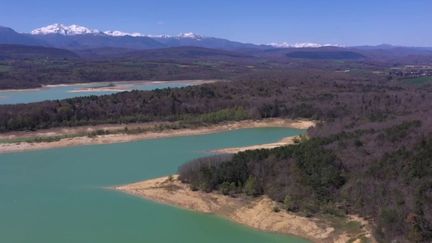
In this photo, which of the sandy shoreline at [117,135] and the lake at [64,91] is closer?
the sandy shoreline at [117,135]

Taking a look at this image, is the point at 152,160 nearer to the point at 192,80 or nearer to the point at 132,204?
the point at 132,204

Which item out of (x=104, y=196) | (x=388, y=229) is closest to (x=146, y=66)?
(x=104, y=196)

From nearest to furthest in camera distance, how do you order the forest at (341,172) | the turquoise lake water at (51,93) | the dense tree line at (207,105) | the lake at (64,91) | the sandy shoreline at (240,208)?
the forest at (341,172), the sandy shoreline at (240,208), the dense tree line at (207,105), the turquoise lake water at (51,93), the lake at (64,91)

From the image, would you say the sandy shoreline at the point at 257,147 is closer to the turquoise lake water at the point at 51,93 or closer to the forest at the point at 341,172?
the forest at the point at 341,172

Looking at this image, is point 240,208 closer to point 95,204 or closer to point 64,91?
point 95,204

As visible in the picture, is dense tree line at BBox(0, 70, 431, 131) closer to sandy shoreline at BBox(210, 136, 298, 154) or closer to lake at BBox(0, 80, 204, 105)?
sandy shoreline at BBox(210, 136, 298, 154)

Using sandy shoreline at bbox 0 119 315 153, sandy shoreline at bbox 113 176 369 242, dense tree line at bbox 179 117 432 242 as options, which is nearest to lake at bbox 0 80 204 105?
sandy shoreline at bbox 0 119 315 153

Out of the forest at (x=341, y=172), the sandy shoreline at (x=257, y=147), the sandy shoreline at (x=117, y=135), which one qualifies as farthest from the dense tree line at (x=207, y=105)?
the sandy shoreline at (x=257, y=147)
